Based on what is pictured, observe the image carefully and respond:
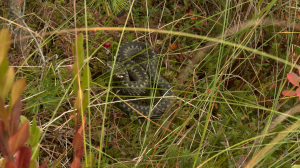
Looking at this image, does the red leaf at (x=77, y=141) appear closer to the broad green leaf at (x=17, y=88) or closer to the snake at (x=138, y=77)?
the broad green leaf at (x=17, y=88)

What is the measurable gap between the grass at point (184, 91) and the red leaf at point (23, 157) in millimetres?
1538

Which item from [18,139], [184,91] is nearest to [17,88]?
[18,139]

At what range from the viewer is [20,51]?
13.3 feet

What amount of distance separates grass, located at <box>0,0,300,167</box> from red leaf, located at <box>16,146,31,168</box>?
5.05ft

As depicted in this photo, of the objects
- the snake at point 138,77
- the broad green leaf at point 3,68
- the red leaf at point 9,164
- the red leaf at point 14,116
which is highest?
the broad green leaf at point 3,68

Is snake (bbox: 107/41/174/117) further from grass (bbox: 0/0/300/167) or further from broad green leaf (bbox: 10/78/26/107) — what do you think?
broad green leaf (bbox: 10/78/26/107)

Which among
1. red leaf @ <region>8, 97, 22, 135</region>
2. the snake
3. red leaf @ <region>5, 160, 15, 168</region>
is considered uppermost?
red leaf @ <region>8, 97, 22, 135</region>

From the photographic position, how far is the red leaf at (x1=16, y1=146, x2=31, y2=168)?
0.99m

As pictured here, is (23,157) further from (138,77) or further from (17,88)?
(138,77)

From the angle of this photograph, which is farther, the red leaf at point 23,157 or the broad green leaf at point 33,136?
the broad green leaf at point 33,136

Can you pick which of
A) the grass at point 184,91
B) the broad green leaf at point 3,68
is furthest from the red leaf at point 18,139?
the grass at point 184,91

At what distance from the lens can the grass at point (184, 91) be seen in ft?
9.75

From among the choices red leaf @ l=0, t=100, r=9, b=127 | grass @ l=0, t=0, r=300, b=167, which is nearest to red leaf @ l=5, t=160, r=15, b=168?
red leaf @ l=0, t=100, r=9, b=127

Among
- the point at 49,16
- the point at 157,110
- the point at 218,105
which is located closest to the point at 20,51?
the point at 49,16
